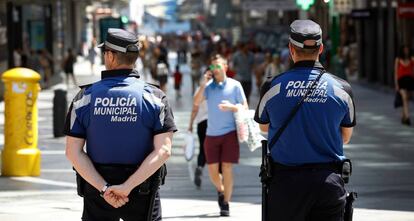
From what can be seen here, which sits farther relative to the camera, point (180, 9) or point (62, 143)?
point (180, 9)

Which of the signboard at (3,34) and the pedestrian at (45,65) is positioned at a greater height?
the signboard at (3,34)

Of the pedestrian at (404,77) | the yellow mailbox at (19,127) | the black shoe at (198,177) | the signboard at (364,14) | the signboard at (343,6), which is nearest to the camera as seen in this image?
the black shoe at (198,177)

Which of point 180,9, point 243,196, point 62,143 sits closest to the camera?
point 243,196

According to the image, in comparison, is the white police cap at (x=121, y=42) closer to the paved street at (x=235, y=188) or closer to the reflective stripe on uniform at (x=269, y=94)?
the reflective stripe on uniform at (x=269, y=94)

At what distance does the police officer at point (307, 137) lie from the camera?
6320 millimetres

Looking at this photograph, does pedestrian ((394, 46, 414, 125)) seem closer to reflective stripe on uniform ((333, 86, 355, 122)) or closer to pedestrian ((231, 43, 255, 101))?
pedestrian ((231, 43, 255, 101))

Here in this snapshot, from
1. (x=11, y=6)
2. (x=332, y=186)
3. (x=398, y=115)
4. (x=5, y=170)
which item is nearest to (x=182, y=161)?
(x=5, y=170)

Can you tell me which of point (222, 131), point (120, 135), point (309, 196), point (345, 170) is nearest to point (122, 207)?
point (120, 135)

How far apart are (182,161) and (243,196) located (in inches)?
155

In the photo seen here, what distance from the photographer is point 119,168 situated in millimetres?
6340

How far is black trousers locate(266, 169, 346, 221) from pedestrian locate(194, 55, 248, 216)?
18.2 feet

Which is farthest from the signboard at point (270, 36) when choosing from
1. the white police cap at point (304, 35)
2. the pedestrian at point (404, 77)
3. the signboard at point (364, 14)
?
the white police cap at point (304, 35)

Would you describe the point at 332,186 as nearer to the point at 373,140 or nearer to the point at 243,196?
the point at 243,196

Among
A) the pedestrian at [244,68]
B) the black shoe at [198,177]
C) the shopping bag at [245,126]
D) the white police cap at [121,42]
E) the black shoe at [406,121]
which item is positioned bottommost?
the black shoe at [406,121]
